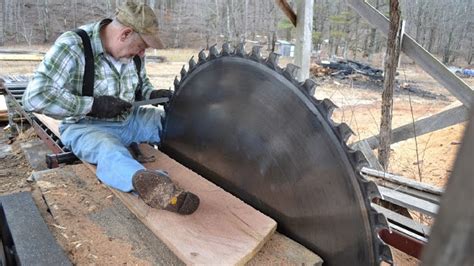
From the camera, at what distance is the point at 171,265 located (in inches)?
65.9

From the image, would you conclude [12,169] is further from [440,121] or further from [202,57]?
[440,121]

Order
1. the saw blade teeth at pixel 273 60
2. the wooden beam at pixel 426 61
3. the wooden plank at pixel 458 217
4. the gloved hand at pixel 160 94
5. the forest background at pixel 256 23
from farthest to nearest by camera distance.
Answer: the forest background at pixel 256 23 → the wooden beam at pixel 426 61 → the gloved hand at pixel 160 94 → the saw blade teeth at pixel 273 60 → the wooden plank at pixel 458 217

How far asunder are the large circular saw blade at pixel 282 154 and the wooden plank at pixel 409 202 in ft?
4.60

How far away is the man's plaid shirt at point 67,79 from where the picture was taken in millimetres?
2391

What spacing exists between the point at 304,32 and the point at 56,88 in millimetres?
2007

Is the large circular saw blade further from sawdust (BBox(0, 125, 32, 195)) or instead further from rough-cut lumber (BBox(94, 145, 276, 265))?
sawdust (BBox(0, 125, 32, 195))

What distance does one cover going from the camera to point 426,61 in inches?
132

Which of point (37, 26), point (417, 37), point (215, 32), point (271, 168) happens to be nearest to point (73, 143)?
point (271, 168)

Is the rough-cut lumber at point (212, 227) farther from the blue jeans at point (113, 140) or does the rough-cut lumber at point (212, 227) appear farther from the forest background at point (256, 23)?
the forest background at point (256, 23)

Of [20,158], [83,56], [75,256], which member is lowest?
[20,158]

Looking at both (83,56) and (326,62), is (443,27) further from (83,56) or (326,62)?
(83,56)

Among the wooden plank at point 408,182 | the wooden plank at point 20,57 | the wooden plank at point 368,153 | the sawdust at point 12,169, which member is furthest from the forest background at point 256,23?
the wooden plank at point 408,182

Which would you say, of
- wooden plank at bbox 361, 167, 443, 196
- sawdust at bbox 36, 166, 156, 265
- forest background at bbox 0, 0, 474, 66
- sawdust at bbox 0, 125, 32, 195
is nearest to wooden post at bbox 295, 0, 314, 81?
wooden plank at bbox 361, 167, 443, 196

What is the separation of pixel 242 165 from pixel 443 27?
1684 cm
